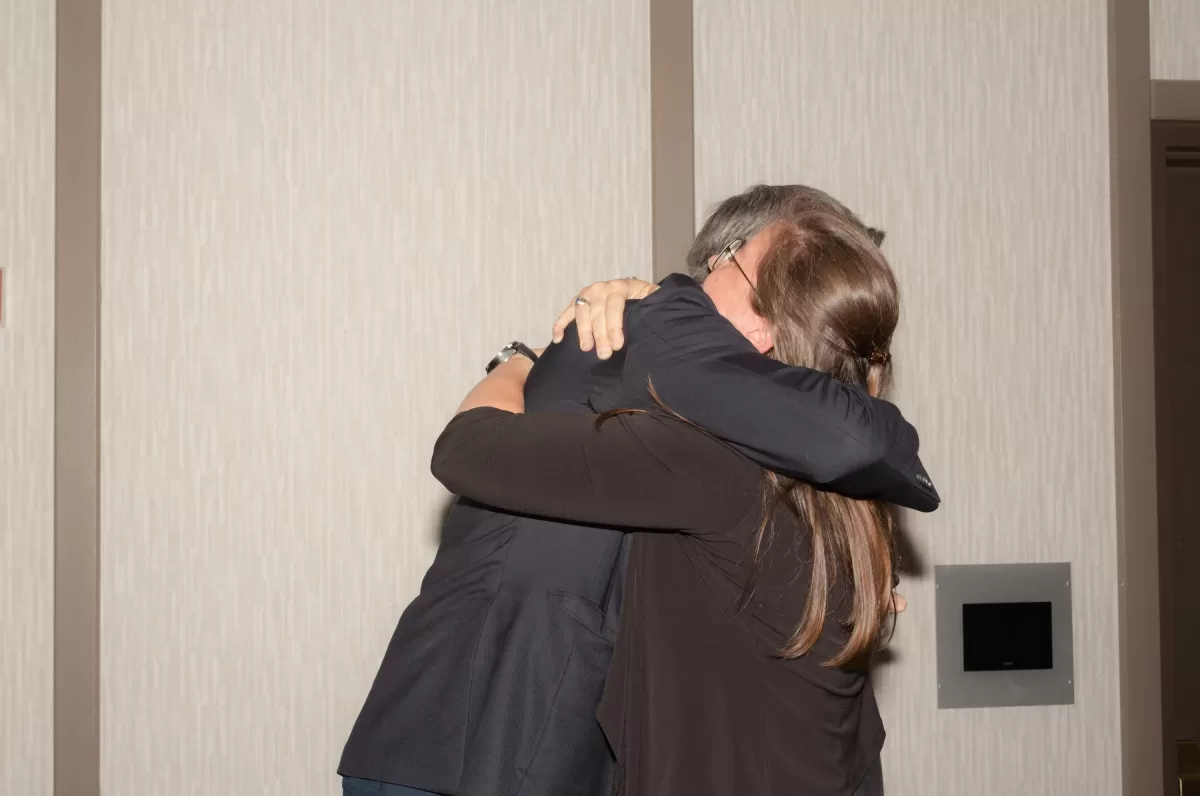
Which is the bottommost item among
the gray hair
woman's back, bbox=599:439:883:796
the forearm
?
woman's back, bbox=599:439:883:796

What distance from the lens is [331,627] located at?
1.90 meters

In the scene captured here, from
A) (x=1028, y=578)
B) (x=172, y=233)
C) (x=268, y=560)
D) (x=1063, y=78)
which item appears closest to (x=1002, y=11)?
(x=1063, y=78)

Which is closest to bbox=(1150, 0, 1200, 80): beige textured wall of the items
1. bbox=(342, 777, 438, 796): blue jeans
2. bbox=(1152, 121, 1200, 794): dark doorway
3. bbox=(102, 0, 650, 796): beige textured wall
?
bbox=(1152, 121, 1200, 794): dark doorway

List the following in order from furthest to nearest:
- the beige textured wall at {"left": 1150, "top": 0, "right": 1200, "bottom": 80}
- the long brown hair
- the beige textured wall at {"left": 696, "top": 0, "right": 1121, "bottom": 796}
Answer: the beige textured wall at {"left": 1150, "top": 0, "right": 1200, "bottom": 80} → the beige textured wall at {"left": 696, "top": 0, "right": 1121, "bottom": 796} → the long brown hair

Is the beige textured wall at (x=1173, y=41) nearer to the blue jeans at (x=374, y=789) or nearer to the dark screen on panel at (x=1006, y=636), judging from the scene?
the dark screen on panel at (x=1006, y=636)

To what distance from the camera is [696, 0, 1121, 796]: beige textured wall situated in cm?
200

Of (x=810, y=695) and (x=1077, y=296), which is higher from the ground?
(x=1077, y=296)

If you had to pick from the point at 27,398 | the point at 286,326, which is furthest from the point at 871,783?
the point at 27,398

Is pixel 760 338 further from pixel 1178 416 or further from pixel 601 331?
pixel 1178 416

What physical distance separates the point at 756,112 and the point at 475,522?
1203 mm

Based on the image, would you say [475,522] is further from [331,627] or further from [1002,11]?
[1002,11]

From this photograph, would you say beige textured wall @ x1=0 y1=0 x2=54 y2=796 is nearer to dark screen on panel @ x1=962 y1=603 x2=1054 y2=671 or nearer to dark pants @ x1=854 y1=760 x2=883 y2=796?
dark pants @ x1=854 y1=760 x2=883 y2=796

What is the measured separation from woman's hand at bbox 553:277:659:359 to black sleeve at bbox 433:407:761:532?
0.30ft

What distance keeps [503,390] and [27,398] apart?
126cm
